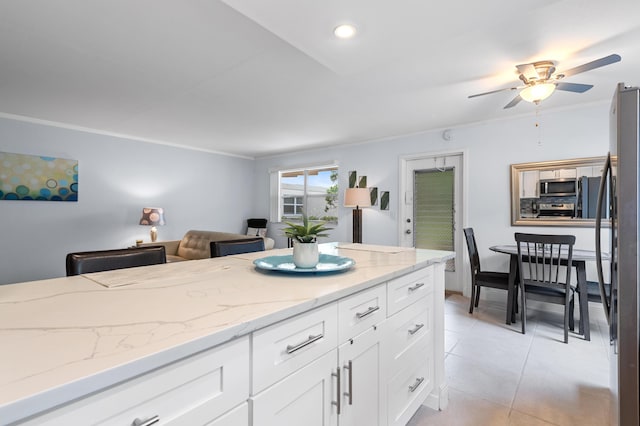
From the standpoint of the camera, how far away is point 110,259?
1.51 metres

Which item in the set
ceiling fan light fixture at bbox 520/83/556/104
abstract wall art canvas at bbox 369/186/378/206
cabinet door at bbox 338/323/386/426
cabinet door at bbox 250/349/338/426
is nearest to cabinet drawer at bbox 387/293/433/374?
cabinet door at bbox 338/323/386/426

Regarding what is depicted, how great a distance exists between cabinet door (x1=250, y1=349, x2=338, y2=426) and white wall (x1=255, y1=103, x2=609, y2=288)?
3.61 metres

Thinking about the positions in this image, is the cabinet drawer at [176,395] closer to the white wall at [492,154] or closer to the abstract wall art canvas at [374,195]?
the white wall at [492,154]

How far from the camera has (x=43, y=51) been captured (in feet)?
7.68

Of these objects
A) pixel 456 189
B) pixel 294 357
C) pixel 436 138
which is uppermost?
pixel 436 138

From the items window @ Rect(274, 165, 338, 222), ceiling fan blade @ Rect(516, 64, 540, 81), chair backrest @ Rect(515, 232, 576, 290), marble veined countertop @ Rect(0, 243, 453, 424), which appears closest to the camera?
marble veined countertop @ Rect(0, 243, 453, 424)

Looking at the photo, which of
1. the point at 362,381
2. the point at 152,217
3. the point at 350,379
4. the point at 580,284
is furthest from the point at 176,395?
the point at 152,217

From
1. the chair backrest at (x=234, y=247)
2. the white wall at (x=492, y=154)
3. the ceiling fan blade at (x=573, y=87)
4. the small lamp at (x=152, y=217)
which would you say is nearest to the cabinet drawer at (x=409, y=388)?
the chair backrest at (x=234, y=247)

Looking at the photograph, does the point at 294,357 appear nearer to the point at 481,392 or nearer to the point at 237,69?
the point at 481,392

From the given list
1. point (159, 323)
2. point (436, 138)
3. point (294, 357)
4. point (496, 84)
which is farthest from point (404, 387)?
point (436, 138)

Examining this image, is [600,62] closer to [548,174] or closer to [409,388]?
[548,174]

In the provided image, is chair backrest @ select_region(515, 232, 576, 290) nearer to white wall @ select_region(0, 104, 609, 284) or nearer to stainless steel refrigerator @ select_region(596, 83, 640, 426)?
white wall @ select_region(0, 104, 609, 284)

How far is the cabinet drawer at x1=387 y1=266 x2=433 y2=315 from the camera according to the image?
4.53ft

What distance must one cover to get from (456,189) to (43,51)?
4.54 metres
